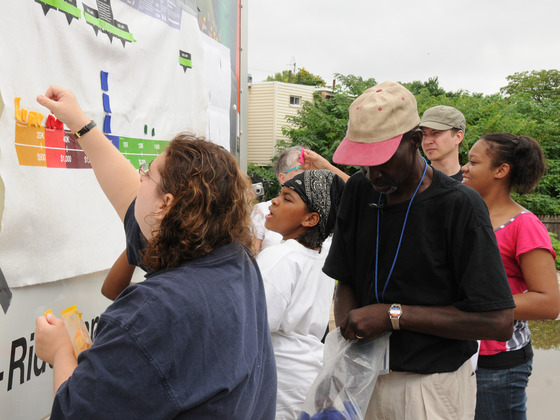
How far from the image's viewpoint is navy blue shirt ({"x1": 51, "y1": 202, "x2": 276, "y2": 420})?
1030 millimetres

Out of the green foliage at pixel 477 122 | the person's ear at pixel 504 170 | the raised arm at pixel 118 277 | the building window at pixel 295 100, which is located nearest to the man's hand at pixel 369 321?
the raised arm at pixel 118 277

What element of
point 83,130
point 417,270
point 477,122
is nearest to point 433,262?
point 417,270

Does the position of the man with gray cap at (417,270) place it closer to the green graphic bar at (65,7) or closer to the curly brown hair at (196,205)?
A: the curly brown hair at (196,205)

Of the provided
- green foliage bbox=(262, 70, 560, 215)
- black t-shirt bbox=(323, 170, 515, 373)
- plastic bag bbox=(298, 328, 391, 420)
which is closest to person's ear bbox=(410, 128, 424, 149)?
black t-shirt bbox=(323, 170, 515, 373)

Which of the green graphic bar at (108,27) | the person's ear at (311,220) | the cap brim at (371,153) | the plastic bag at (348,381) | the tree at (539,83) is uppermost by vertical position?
the tree at (539,83)

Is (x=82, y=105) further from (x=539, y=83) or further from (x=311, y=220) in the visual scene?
(x=539, y=83)

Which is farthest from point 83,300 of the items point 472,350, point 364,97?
point 472,350

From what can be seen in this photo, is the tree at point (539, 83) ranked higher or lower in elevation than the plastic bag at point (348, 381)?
higher

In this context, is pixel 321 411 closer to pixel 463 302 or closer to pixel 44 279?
pixel 463 302

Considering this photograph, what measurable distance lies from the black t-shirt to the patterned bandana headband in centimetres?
53

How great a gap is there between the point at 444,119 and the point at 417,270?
182 centimetres

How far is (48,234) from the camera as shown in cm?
165

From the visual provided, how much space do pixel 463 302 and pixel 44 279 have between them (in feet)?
4.38

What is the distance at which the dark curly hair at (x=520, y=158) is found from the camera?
2.41 metres
